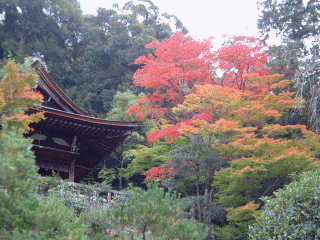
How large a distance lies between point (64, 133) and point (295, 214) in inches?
262

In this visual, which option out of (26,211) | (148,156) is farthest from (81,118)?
(148,156)

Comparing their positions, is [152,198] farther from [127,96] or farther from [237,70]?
[127,96]

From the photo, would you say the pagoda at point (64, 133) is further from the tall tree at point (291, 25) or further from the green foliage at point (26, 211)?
the tall tree at point (291, 25)

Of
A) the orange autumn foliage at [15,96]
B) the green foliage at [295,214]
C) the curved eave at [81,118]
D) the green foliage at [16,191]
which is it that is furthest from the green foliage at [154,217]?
the curved eave at [81,118]

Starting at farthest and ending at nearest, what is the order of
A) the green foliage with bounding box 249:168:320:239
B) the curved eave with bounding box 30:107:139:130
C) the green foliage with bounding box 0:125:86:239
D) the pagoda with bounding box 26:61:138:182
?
1. the pagoda with bounding box 26:61:138:182
2. the curved eave with bounding box 30:107:139:130
3. the green foliage with bounding box 249:168:320:239
4. the green foliage with bounding box 0:125:86:239

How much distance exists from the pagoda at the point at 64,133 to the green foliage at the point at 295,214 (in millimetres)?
5046

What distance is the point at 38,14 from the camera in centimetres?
2420

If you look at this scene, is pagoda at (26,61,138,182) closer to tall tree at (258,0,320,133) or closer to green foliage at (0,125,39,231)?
green foliage at (0,125,39,231)

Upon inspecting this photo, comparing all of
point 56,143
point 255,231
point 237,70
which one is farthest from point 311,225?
point 237,70

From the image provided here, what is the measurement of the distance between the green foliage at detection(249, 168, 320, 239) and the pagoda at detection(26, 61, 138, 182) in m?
5.05

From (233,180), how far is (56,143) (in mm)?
5222

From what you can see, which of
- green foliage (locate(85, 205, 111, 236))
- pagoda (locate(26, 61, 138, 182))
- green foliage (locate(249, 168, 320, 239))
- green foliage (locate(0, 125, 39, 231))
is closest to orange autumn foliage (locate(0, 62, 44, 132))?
pagoda (locate(26, 61, 138, 182))

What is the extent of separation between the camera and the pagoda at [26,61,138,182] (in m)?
8.40

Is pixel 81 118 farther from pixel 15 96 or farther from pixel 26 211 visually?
pixel 26 211
